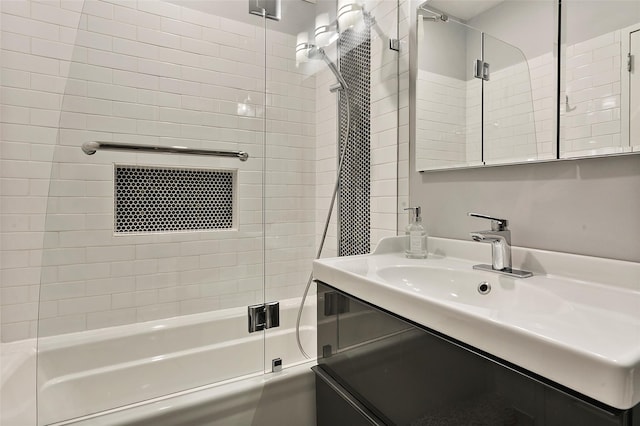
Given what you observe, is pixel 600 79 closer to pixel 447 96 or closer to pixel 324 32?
pixel 447 96

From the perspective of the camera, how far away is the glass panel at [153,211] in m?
1.34

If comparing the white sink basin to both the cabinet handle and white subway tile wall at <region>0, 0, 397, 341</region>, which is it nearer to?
the cabinet handle

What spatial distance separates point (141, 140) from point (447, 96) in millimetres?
1288

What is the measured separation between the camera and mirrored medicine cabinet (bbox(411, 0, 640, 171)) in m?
0.86

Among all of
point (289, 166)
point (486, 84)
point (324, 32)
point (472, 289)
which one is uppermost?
point (324, 32)

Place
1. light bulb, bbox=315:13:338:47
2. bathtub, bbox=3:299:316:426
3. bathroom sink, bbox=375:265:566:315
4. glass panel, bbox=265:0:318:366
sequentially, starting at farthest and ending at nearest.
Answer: light bulb, bbox=315:13:338:47
glass panel, bbox=265:0:318:366
bathtub, bbox=3:299:316:426
bathroom sink, bbox=375:265:566:315

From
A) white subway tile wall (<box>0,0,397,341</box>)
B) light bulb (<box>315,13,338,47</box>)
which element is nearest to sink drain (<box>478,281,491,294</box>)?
white subway tile wall (<box>0,0,397,341</box>)

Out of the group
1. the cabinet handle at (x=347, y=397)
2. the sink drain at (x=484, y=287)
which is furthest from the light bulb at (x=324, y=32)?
the cabinet handle at (x=347, y=397)

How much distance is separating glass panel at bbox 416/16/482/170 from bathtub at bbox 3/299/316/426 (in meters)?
0.85

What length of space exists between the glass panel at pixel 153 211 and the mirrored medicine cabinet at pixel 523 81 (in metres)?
0.75

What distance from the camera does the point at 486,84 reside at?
121cm

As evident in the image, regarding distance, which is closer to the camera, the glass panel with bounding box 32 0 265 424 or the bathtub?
the bathtub

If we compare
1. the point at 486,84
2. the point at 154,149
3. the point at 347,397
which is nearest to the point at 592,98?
the point at 486,84

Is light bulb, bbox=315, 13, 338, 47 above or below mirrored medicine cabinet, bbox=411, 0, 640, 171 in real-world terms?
above
